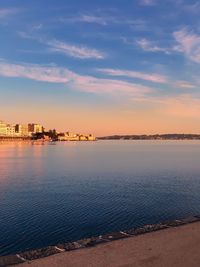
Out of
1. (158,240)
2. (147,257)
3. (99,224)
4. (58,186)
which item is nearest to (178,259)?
(147,257)

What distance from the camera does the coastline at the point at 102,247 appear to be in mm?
11867

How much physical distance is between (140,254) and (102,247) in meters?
1.67

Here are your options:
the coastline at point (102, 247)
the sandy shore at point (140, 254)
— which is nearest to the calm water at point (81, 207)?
the coastline at point (102, 247)

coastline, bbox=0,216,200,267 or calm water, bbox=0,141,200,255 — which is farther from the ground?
coastline, bbox=0,216,200,267

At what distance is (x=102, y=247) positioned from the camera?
1330cm

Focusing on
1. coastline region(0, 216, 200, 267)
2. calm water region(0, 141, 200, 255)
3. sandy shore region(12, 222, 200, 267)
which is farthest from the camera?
calm water region(0, 141, 200, 255)

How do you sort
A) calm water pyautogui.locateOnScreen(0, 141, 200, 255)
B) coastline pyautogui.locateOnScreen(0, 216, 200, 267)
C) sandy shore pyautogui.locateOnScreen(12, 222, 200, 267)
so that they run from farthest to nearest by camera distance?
calm water pyautogui.locateOnScreen(0, 141, 200, 255)
coastline pyautogui.locateOnScreen(0, 216, 200, 267)
sandy shore pyautogui.locateOnScreen(12, 222, 200, 267)

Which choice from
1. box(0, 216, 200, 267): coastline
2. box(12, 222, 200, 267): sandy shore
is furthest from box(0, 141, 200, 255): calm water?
box(12, 222, 200, 267): sandy shore

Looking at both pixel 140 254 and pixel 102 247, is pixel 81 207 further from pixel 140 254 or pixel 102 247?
pixel 140 254

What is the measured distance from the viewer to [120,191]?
3606 cm

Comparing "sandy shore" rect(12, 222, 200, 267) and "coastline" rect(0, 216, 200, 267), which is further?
"coastline" rect(0, 216, 200, 267)

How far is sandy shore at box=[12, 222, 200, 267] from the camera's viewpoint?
11438 mm

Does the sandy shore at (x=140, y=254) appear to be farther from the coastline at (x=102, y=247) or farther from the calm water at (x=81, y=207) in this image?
the calm water at (x=81, y=207)

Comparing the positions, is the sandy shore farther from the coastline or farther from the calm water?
the calm water
